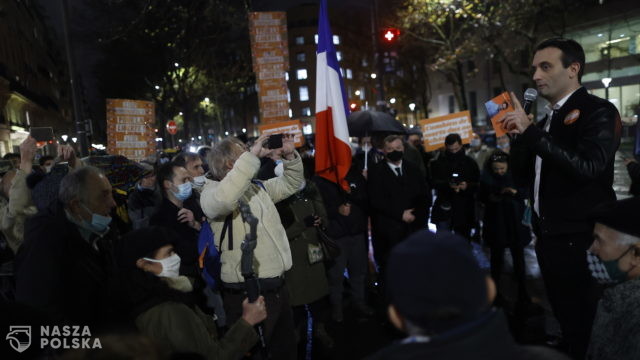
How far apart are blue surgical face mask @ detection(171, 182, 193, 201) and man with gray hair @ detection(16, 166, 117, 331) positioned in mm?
2212

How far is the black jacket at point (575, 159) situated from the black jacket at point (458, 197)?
3.85 m

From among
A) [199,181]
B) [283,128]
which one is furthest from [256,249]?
[283,128]

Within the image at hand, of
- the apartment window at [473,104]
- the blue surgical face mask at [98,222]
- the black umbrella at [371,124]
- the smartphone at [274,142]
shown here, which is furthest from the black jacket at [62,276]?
the apartment window at [473,104]

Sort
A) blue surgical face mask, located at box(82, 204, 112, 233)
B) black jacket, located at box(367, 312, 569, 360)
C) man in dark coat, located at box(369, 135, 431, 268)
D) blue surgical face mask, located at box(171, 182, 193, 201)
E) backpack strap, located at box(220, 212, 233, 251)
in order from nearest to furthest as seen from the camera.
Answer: black jacket, located at box(367, 312, 569, 360) → blue surgical face mask, located at box(82, 204, 112, 233) → backpack strap, located at box(220, 212, 233, 251) → blue surgical face mask, located at box(171, 182, 193, 201) → man in dark coat, located at box(369, 135, 431, 268)

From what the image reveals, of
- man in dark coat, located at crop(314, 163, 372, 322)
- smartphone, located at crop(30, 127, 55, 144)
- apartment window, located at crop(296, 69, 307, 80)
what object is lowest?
man in dark coat, located at crop(314, 163, 372, 322)

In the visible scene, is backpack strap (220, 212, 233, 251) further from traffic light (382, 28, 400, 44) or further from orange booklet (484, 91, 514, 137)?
traffic light (382, 28, 400, 44)

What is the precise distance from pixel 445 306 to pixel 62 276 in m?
2.09

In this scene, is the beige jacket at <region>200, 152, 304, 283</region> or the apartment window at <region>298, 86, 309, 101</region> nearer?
the beige jacket at <region>200, 152, 304, 283</region>

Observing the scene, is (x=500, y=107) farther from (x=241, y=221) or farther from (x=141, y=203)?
(x=141, y=203)

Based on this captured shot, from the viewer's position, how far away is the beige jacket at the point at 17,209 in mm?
4236

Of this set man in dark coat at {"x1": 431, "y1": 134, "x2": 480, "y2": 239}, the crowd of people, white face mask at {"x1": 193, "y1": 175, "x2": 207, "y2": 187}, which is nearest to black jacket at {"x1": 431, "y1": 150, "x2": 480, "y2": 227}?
man in dark coat at {"x1": 431, "y1": 134, "x2": 480, "y2": 239}

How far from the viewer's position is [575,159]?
2.66 meters

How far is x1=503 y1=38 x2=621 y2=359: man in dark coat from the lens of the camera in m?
2.74

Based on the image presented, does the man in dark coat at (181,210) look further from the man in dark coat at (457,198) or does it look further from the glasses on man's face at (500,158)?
the glasses on man's face at (500,158)
